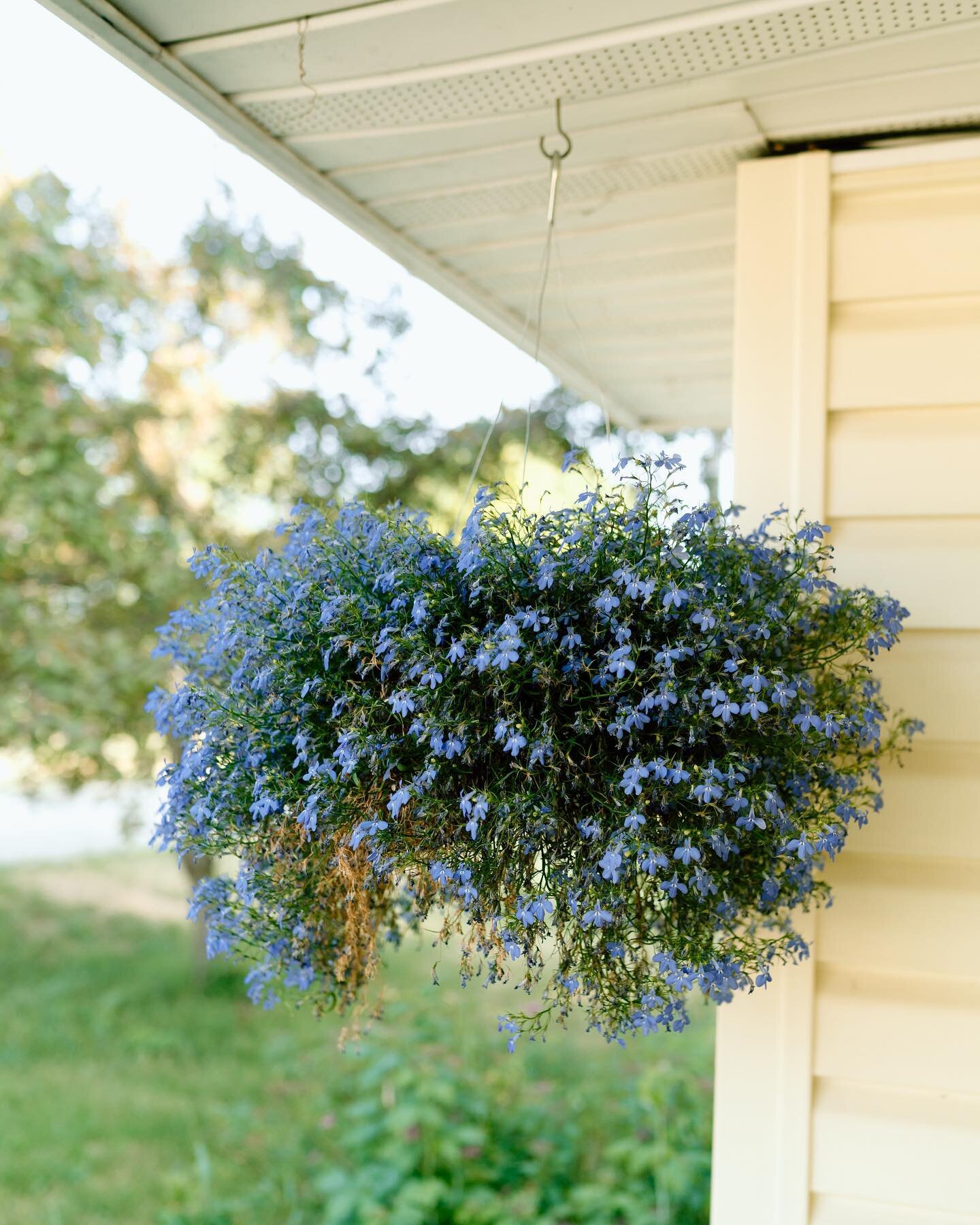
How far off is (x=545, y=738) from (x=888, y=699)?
67 cm

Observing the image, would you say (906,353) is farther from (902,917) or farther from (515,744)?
(515,744)

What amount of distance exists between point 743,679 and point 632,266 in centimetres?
148

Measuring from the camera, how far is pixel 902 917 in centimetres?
162

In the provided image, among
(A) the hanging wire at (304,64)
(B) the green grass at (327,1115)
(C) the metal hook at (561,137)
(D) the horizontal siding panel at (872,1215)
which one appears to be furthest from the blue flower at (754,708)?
(B) the green grass at (327,1115)

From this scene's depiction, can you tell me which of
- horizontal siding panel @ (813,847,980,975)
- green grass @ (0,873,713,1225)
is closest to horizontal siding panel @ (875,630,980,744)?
horizontal siding panel @ (813,847,980,975)

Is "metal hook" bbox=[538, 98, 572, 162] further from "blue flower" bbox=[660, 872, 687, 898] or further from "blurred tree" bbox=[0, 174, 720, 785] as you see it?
"blurred tree" bbox=[0, 174, 720, 785]

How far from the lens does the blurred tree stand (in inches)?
185

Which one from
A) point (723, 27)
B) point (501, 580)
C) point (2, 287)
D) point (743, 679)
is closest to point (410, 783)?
point (501, 580)

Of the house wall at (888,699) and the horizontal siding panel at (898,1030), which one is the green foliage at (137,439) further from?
the horizontal siding panel at (898,1030)

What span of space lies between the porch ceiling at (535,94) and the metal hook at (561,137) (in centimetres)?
2

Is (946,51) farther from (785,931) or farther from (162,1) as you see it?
(785,931)

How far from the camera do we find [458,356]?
5.68 m

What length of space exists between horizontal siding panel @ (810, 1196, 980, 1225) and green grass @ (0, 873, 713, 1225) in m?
1.68

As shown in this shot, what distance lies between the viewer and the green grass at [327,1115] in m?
3.30
